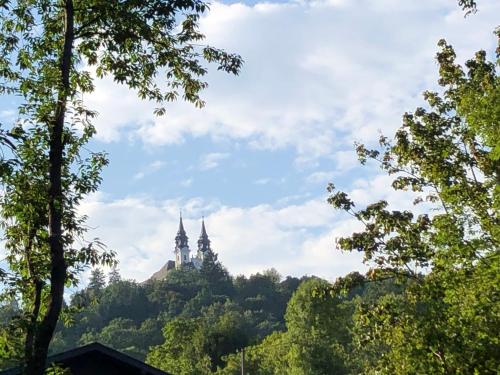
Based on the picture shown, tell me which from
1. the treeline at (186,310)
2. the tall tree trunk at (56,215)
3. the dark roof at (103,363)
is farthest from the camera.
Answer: the treeline at (186,310)

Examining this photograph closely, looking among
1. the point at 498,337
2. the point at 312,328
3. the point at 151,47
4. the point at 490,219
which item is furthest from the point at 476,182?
the point at 312,328

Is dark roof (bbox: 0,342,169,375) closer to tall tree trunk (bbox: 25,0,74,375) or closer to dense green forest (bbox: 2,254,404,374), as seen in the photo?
dense green forest (bbox: 2,254,404,374)

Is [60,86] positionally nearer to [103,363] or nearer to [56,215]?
[56,215]

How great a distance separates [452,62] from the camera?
806 inches

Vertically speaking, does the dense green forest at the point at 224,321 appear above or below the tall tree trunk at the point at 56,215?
above

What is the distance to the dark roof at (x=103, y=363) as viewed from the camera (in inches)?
790

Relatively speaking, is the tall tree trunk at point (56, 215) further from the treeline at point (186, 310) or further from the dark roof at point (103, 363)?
the treeline at point (186, 310)

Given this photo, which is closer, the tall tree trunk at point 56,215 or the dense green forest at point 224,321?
the tall tree trunk at point 56,215

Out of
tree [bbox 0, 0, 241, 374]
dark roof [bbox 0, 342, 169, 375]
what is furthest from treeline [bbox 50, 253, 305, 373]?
tree [bbox 0, 0, 241, 374]

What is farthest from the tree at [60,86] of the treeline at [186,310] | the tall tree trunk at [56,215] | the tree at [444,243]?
the treeline at [186,310]

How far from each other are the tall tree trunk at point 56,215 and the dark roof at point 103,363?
31.3ft

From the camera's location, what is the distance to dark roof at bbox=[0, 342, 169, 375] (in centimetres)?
2006

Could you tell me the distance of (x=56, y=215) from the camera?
10898 millimetres

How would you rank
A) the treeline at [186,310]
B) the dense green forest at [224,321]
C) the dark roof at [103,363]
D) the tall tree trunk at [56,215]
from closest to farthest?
the tall tree trunk at [56,215]
the dark roof at [103,363]
the dense green forest at [224,321]
the treeline at [186,310]
